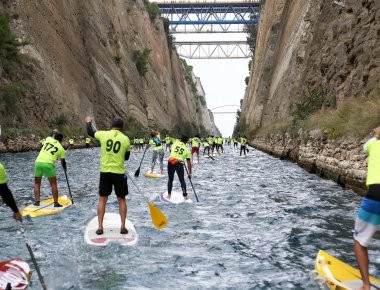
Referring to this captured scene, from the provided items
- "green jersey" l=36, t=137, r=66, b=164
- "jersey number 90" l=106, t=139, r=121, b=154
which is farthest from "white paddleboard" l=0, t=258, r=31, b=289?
"green jersey" l=36, t=137, r=66, b=164

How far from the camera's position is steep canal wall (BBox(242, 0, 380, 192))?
13938 mm

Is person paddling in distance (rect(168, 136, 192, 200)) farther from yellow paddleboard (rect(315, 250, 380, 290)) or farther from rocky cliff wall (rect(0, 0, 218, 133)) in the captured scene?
rocky cliff wall (rect(0, 0, 218, 133))

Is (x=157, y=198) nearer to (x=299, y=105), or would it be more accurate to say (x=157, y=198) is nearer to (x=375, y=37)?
(x=375, y=37)

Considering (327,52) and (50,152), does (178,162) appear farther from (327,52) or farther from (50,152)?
(327,52)

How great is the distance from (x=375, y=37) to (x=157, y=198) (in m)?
10.8

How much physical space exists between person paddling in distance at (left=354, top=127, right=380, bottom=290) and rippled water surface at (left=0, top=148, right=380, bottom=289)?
823 millimetres

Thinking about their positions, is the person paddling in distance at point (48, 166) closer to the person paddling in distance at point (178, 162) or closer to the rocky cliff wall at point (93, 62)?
the person paddling in distance at point (178, 162)

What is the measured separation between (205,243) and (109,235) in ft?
5.57

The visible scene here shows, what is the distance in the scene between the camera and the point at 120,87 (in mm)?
58938

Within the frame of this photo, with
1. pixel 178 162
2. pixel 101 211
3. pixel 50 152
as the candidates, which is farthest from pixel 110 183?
pixel 178 162

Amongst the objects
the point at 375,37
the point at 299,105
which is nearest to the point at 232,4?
the point at 299,105

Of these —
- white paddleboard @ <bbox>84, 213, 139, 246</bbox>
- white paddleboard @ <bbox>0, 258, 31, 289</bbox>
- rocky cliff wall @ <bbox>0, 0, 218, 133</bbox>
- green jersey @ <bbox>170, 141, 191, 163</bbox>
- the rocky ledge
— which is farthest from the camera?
rocky cliff wall @ <bbox>0, 0, 218, 133</bbox>

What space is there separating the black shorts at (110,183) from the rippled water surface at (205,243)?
0.94 meters

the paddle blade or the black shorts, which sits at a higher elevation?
the black shorts
